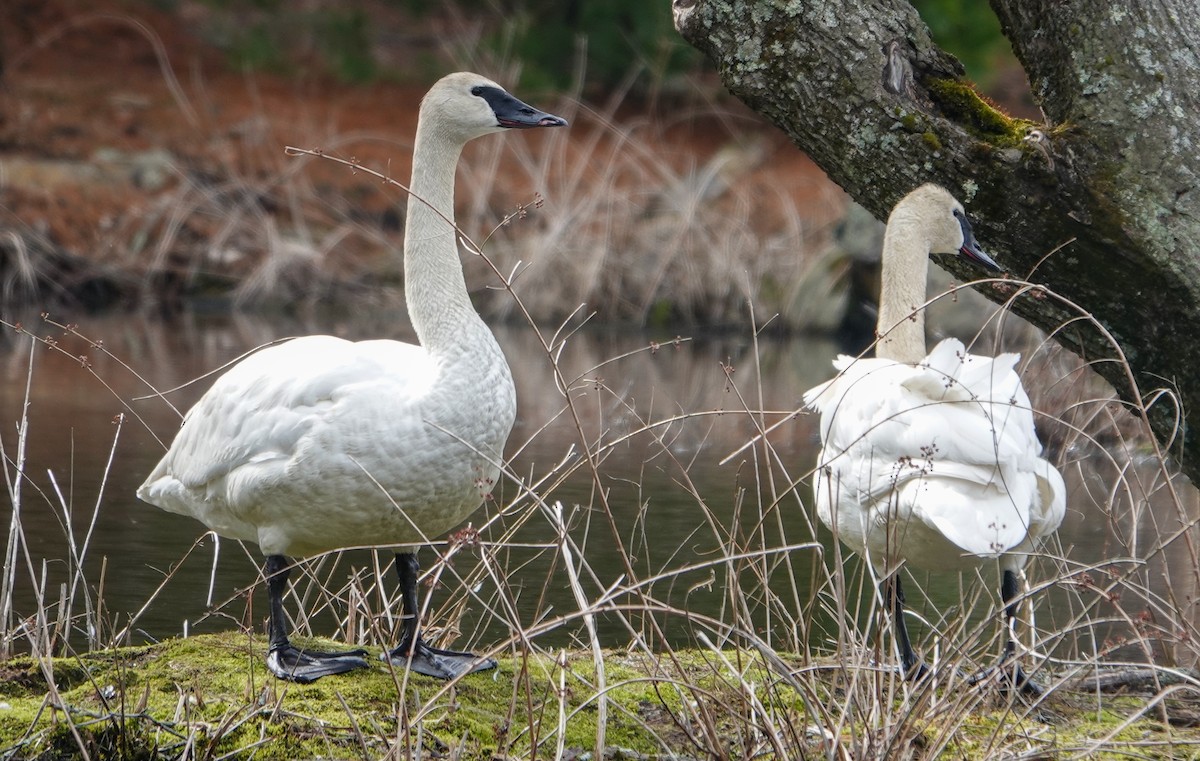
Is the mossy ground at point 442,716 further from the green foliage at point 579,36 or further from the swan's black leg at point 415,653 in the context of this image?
the green foliage at point 579,36

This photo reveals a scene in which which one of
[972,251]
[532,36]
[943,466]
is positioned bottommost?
[532,36]

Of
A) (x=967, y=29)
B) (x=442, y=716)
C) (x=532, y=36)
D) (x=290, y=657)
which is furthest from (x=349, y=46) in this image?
(x=442, y=716)

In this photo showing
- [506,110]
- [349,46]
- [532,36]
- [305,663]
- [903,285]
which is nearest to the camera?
[305,663]

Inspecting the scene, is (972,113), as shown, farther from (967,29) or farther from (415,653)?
(967,29)

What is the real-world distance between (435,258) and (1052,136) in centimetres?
166

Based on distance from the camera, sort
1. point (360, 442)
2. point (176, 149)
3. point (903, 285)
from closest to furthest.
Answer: point (360, 442) < point (903, 285) < point (176, 149)

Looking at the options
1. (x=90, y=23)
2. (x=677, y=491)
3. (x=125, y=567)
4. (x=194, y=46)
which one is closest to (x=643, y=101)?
(x=194, y=46)

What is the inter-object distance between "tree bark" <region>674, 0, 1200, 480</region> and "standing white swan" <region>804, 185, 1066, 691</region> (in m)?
0.18

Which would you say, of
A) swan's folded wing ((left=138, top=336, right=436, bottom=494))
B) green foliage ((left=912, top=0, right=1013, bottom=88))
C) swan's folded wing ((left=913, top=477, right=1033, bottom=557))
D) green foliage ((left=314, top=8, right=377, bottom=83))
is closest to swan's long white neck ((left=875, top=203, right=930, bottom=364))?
swan's folded wing ((left=913, top=477, right=1033, bottom=557))

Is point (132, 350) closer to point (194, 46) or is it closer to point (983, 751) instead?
point (983, 751)

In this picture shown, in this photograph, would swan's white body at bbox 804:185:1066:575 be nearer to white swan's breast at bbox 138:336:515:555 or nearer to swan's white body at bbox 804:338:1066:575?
swan's white body at bbox 804:338:1066:575

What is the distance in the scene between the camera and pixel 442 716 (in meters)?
3.67

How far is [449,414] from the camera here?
399 centimetres

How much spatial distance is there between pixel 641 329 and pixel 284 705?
12287mm
